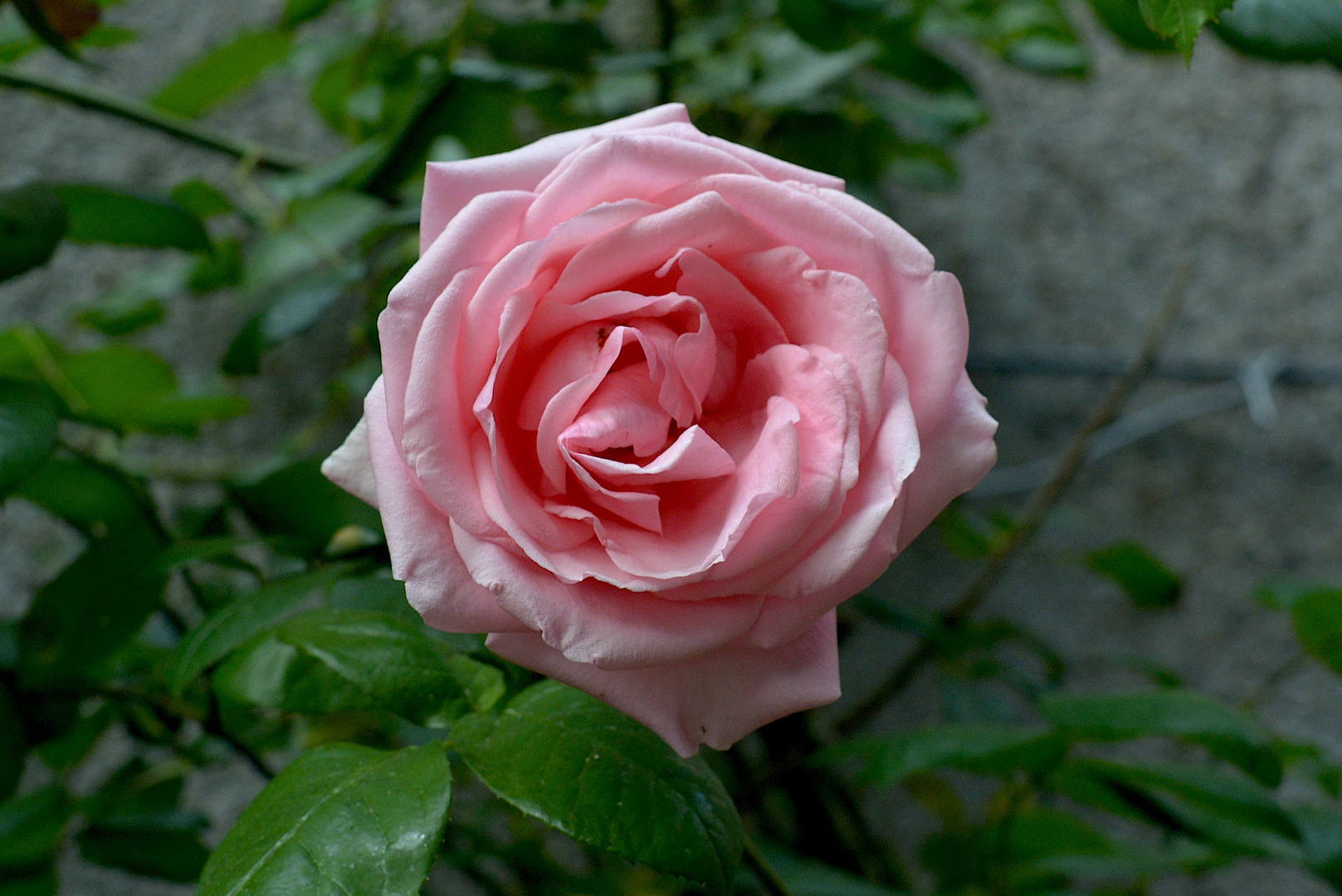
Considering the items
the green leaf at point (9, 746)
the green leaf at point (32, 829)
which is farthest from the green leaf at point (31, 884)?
the green leaf at point (9, 746)

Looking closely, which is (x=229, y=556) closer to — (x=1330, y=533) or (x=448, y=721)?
(x=448, y=721)

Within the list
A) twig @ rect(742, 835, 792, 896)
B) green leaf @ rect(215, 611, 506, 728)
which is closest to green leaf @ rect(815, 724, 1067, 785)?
twig @ rect(742, 835, 792, 896)

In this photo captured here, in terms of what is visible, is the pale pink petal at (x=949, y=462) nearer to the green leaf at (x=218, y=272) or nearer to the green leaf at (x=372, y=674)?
the green leaf at (x=372, y=674)

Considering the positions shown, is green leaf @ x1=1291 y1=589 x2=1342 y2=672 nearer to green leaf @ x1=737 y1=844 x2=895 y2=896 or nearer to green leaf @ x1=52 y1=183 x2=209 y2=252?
green leaf @ x1=737 y1=844 x2=895 y2=896

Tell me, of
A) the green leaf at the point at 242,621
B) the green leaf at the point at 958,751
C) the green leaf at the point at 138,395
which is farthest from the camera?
the green leaf at the point at 138,395

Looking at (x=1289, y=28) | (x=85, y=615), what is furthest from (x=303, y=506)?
(x=1289, y=28)

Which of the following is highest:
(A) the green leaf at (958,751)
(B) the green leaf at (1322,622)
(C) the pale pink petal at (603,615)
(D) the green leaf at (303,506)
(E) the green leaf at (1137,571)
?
(C) the pale pink petal at (603,615)

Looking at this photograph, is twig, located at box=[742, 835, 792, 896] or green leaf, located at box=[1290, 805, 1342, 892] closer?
twig, located at box=[742, 835, 792, 896]
